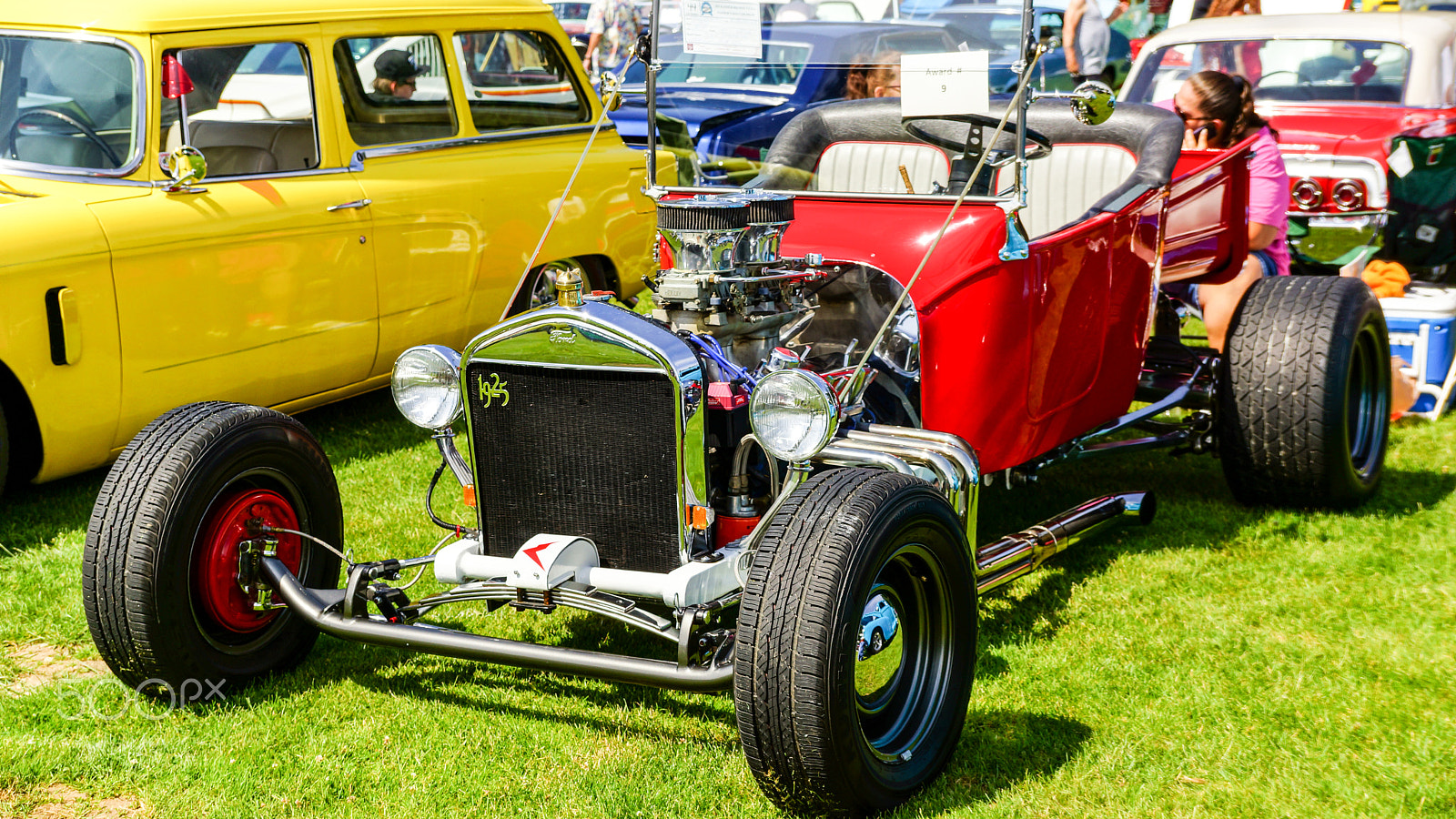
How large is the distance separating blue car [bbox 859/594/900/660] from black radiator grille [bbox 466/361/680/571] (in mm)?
588

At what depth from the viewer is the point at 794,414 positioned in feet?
10.4

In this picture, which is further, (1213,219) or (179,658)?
(1213,219)

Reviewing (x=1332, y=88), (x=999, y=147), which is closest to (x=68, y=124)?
(x=999, y=147)

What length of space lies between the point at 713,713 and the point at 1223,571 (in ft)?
6.54

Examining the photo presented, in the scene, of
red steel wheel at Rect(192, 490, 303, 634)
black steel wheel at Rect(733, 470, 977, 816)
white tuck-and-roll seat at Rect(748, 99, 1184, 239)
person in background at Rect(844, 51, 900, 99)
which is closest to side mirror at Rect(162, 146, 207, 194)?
red steel wheel at Rect(192, 490, 303, 634)

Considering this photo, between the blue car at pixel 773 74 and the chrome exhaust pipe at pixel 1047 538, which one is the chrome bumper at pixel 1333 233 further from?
the blue car at pixel 773 74

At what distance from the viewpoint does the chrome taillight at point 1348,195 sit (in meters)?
7.38

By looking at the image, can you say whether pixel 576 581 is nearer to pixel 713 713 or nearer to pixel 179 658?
pixel 713 713

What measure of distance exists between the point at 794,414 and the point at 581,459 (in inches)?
24.1

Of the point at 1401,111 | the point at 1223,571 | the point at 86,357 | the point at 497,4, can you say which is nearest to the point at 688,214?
the point at 1223,571

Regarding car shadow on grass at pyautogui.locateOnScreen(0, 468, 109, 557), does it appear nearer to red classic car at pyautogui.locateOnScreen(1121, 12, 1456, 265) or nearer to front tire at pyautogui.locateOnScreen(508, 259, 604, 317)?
front tire at pyautogui.locateOnScreen(508, 259, 604, 317)

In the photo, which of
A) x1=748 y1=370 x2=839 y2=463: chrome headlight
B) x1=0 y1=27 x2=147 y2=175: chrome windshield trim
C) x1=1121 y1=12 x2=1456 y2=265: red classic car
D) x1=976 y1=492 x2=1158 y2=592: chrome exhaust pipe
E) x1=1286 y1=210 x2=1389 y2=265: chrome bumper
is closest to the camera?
x1=748 y1=370 x2=839 y2=463: chrome headlight

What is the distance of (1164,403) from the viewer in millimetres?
5023

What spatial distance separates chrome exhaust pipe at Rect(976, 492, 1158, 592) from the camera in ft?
12.5
